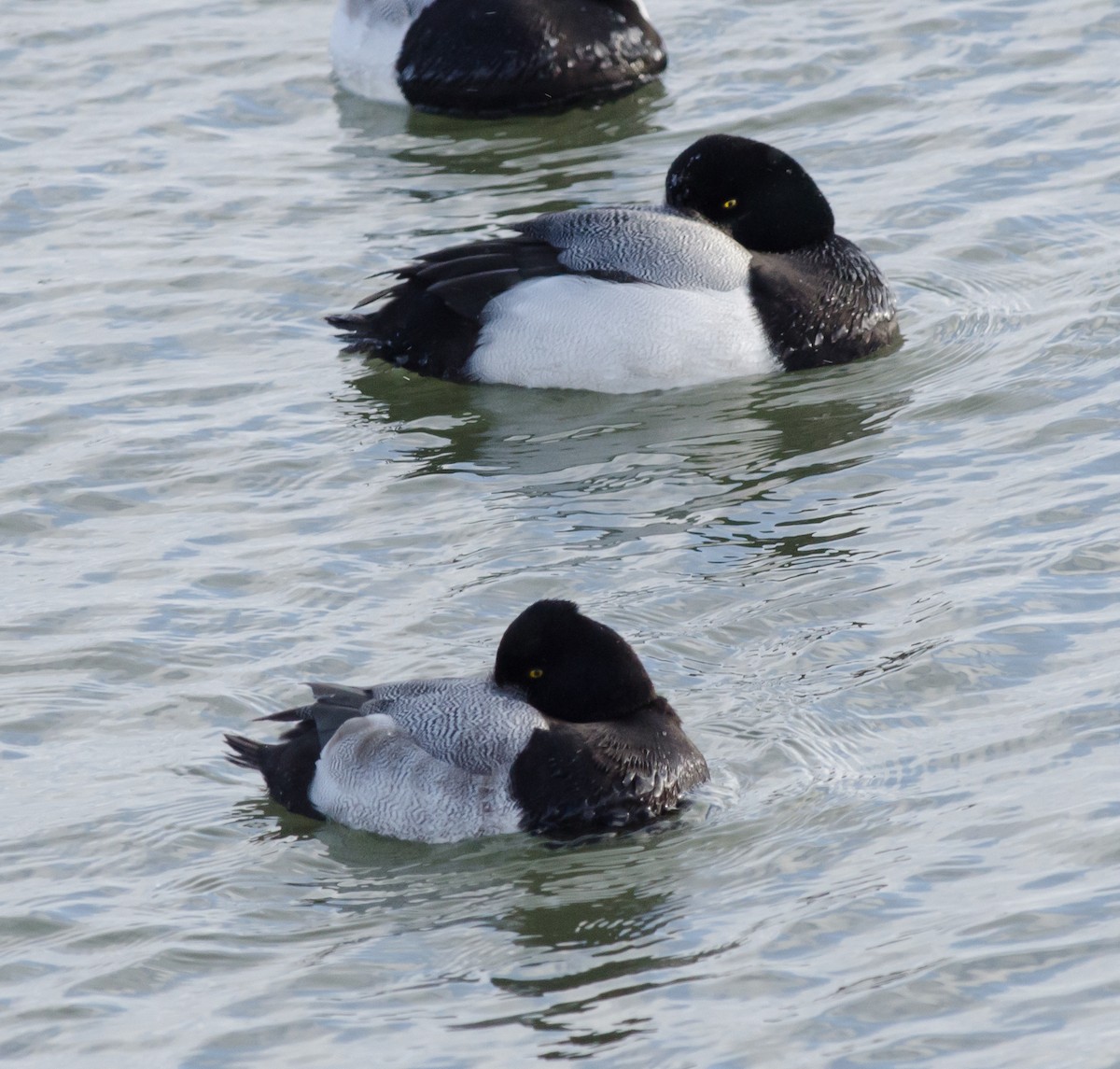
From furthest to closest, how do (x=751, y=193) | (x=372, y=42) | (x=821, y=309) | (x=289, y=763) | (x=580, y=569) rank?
1. (x=372, y=42)
2. (x=751, y=193)
3. (x=821, y=309)
4. (x=580, y=569)
5. (x=289, y=763)

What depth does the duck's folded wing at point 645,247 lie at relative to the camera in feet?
33.9

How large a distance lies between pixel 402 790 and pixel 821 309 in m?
4.35

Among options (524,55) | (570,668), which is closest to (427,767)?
(570,668)

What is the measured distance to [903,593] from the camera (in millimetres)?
8250

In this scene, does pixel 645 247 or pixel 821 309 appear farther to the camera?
pixel 821 309

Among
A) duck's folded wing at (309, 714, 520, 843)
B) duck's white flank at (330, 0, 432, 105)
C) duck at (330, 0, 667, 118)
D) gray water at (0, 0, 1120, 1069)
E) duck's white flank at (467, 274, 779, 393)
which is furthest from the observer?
duck's white flank at (330, 0, 432, 105)

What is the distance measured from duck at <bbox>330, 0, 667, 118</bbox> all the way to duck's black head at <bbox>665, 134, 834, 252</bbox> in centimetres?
299

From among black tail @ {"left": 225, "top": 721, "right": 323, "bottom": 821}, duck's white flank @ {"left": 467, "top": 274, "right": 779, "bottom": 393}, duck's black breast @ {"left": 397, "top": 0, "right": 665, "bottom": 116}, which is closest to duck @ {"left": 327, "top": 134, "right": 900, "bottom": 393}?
duck's white flank @ {"left": 467, "top": 274, "right": 779, "bottom": 393}

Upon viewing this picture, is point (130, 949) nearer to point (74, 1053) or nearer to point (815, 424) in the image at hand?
point (74, 1053)

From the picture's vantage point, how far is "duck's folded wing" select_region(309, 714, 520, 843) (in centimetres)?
695

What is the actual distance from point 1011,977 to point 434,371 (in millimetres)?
5354

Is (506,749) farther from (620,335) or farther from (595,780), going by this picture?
(620,335)

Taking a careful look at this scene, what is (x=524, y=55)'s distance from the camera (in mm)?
13680

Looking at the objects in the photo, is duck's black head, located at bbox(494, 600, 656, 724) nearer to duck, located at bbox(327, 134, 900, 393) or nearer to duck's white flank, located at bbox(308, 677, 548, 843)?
duck's white flank, located at bbox(308, 677, 548, 843)
